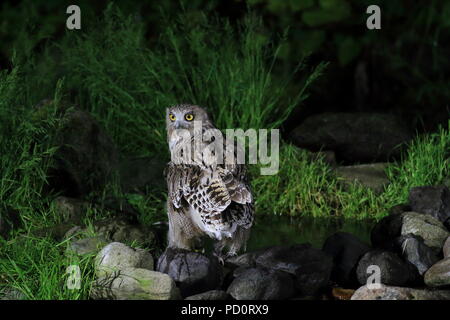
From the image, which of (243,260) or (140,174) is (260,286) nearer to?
(243,260)

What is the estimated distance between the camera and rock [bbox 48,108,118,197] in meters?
6.89

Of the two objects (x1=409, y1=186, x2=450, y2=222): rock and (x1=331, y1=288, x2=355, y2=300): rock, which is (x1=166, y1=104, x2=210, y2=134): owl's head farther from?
(x1=409, y1=186, x2=450, y2=222): rock

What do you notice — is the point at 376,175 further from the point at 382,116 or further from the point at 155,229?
the point at 155,229

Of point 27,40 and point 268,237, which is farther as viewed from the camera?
point 27,40

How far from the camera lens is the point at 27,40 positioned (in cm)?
827

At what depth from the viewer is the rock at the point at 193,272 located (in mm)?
4945

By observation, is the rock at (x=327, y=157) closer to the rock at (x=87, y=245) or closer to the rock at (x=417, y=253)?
the rock at (x=417, y=253)

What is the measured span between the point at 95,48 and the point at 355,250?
4107mm

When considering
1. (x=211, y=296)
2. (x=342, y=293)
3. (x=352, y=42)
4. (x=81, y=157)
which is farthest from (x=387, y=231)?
(x=352, y=42)

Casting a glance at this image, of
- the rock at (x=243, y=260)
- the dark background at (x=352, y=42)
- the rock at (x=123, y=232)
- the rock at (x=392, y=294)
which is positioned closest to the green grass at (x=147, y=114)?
the rock at (x=123, y=232)

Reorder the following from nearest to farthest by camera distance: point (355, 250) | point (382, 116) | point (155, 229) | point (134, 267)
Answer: point (134, 267) < point (355, 250) < point (155, 229) < point (382, 116)

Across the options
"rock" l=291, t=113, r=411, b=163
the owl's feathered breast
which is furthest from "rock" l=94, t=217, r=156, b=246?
"rock" l=291, t=113, r=411, b=163
